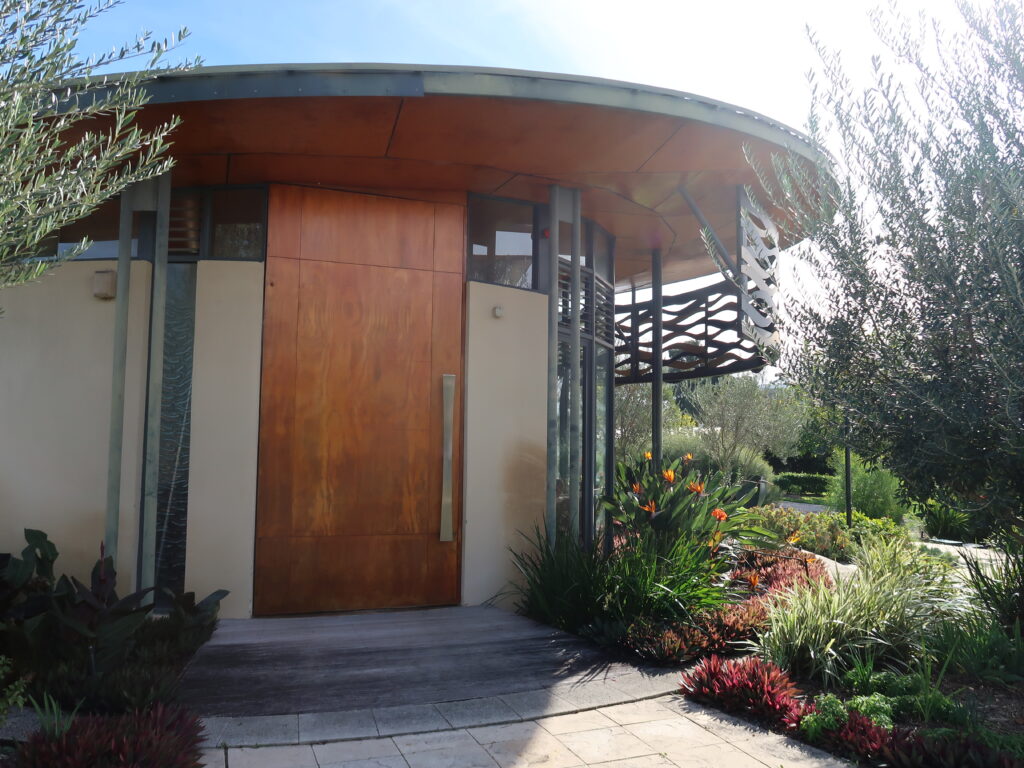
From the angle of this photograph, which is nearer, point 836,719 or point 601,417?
point 836,719

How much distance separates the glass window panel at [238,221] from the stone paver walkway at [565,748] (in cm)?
413

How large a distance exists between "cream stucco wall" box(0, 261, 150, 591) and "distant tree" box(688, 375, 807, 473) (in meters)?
13.6

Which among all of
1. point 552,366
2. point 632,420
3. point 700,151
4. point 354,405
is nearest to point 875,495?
point 632,420

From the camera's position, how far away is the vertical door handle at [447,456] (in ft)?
21.5

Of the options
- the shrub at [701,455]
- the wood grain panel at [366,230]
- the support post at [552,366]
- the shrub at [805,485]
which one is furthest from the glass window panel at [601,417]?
the shrub at [805,485]

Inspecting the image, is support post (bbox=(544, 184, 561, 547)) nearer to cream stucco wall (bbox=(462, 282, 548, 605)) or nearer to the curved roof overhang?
cream stucco wall (bbox=(462, 282, 548, 605))

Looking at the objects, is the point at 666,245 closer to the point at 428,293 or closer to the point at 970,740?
the point at 428,293

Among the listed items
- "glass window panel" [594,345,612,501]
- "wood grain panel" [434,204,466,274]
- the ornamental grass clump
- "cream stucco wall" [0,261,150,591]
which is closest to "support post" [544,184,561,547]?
"wood grain panel" [434,204,466,274]

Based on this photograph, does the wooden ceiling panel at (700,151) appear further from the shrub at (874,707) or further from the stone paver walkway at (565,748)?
the stone paver walkway at (565,748)

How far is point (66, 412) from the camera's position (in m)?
6.12

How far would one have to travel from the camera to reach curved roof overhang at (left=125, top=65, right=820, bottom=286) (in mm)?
5004

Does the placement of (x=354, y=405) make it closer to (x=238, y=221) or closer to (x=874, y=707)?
(x=238, y=221)

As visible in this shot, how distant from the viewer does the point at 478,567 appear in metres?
6.69

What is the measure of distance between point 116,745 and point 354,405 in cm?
375
